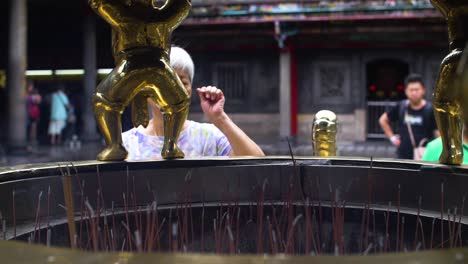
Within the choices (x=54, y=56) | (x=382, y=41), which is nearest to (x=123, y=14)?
(x=382, y=41)

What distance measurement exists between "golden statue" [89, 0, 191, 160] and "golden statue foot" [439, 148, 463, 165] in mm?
321

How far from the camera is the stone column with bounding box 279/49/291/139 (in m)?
9.84

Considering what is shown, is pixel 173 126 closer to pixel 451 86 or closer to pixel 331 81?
pixel 451 86

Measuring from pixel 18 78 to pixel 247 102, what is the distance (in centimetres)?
432

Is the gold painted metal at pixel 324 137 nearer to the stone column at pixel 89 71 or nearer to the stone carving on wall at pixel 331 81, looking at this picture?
the stone column at pixel 89 71

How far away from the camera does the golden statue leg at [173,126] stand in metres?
0.70

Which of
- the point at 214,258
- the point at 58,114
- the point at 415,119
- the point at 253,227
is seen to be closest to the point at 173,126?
the point at 253,227

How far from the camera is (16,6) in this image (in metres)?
7.79

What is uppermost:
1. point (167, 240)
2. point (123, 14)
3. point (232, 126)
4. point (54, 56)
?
point (54, 56)

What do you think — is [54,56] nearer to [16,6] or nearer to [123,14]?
[16,6]

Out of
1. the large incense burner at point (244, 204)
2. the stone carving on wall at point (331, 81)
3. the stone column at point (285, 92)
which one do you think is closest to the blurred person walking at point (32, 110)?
the stone column at point (285, 92)

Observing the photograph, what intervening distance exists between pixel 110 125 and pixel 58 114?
8.61m

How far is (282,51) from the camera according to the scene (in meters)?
9.94

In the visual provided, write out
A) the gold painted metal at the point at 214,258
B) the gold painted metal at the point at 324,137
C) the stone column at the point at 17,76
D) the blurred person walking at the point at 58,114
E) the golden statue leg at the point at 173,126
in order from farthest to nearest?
the blurred person walking at the point at 58,114 < the stone column at the point at 17,76 < the gold painted metal at the point at 324,137 < the golden statue leg at the point at 173,126 < the gold painted metal at the point at 214,258
